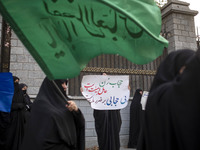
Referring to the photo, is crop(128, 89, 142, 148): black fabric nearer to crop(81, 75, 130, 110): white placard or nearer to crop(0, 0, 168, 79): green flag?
crop(81, 75, 130, 110): white placard

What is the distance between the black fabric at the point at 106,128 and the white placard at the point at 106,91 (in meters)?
1.09

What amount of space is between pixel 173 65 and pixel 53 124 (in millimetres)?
1883

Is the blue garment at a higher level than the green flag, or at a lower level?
lower

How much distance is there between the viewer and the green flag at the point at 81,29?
1.96 metres

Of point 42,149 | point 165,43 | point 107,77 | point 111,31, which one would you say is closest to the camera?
point 165,43

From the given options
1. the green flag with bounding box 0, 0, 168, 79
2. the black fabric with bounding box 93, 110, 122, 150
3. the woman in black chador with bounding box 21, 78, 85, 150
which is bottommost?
the black fabric with bounding box 93, 110, 122, 150

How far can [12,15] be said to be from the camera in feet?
6.62

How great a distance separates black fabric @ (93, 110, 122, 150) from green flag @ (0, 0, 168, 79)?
4.29 meters

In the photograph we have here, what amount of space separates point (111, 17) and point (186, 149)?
119 cm

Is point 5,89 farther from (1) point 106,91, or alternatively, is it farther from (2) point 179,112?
(2) point 179,112

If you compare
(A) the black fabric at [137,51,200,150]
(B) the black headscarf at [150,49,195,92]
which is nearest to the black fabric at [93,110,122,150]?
(B) the black headscarf at [150,49,195,92]

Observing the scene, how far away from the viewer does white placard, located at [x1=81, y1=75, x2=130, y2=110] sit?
535 centimetres

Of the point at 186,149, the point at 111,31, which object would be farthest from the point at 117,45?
the point at 186,149

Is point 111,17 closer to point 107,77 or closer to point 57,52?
point 57,52
